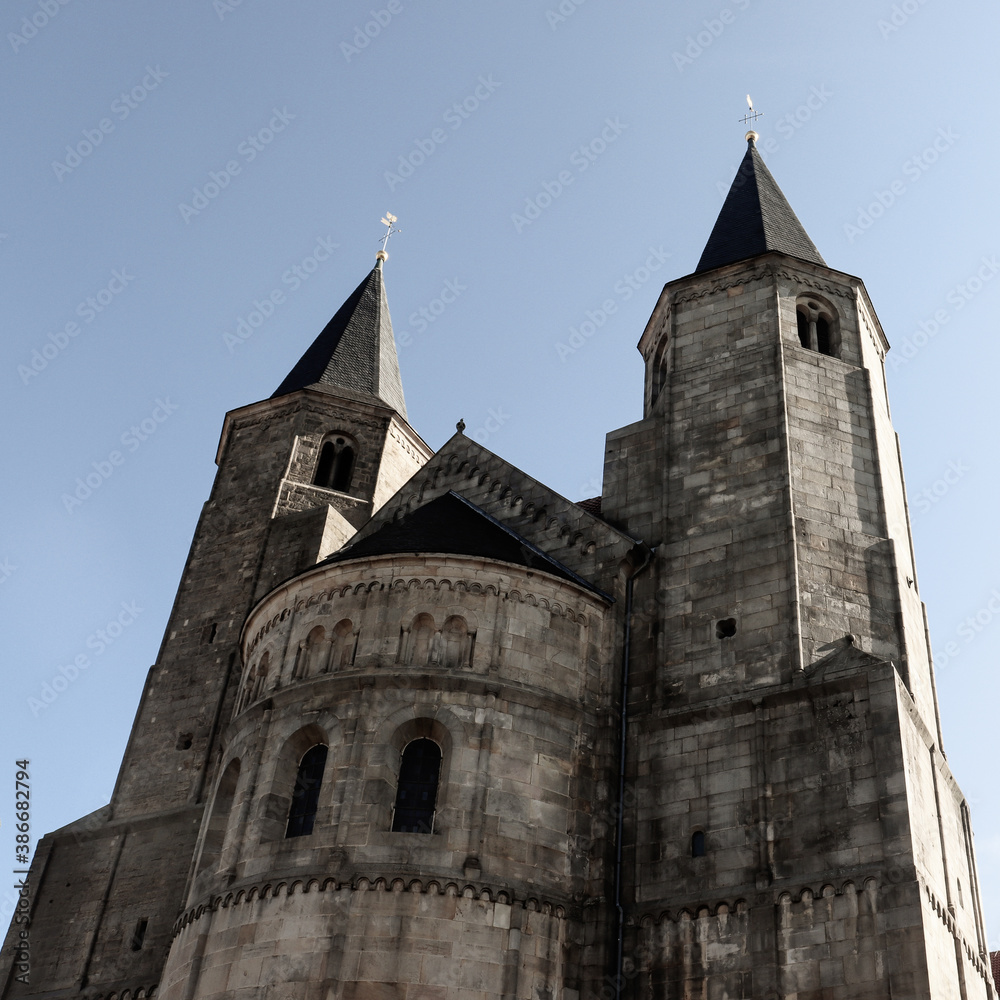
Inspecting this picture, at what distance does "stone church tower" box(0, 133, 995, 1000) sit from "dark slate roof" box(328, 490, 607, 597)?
4.6 inches

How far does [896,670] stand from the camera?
1792 centimetres

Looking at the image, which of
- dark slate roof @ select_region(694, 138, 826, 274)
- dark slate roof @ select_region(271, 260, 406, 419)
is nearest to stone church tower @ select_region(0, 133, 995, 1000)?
dark slate roof @ select_region(694, 138, 826, 274)

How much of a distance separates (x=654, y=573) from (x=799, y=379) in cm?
524

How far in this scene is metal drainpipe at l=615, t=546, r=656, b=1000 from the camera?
1672cm

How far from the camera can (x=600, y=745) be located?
18.8m

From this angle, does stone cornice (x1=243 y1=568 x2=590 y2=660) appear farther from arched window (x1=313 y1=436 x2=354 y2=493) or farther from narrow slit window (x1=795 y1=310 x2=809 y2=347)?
arched window (x1=313 y1=436 x2=354 y2=493)

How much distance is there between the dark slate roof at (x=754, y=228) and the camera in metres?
26.3

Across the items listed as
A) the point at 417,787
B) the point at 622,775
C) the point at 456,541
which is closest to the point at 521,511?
the point at 456,541

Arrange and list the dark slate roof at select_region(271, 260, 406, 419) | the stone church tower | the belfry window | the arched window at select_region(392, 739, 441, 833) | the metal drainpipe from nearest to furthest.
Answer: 1. the stone church tower
2. the metal drainpipe
3. the arched window at select_region(392, 739, 441, 833)
4. the belfry window
5. the dark slate roof at select_region(271, 260, 406, 419)

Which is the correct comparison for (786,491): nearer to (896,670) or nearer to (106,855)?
(896,670)

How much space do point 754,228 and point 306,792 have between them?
55.7ft

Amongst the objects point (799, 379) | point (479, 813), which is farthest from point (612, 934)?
point (799, 379)

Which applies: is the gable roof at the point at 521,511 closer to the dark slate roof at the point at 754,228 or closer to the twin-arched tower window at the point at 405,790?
the twin-arched tower window at the point at 405,790

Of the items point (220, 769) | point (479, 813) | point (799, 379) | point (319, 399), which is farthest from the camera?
point (319, 399)
